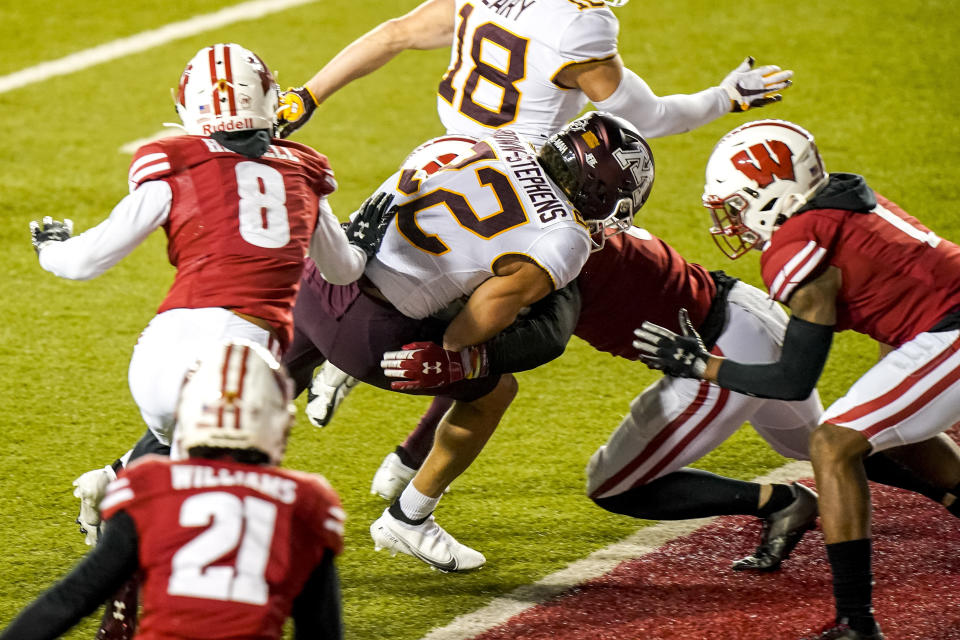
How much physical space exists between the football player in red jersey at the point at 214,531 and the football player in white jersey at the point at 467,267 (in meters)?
1.34

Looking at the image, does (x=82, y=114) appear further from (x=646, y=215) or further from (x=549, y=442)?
(x=549, y=442)

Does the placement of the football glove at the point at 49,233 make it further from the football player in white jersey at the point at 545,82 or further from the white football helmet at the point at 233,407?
the white football helmet at the point at 233,407

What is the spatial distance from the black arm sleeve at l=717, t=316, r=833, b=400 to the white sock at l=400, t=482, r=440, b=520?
1.00 meters

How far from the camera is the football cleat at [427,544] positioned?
163 inches

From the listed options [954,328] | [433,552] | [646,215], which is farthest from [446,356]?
[646,215]

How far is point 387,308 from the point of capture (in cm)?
404

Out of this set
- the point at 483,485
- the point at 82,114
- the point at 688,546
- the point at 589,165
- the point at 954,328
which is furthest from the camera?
the point at 82,114

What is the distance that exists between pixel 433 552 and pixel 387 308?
2.47 ft

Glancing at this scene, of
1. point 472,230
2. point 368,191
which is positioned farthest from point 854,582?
point 368,191

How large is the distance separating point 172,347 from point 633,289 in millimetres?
1448

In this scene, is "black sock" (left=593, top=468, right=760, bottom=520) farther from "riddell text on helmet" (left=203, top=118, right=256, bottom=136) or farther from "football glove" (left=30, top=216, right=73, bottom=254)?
"football glove" (left=30, top=216, right=73, bottom=254)

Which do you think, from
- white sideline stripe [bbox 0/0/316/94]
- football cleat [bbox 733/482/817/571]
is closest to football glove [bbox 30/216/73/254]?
football cleat [bbox 733/482/817/571]

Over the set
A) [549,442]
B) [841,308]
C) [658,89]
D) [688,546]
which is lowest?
[688,546]

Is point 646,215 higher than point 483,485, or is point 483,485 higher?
point 646,215
